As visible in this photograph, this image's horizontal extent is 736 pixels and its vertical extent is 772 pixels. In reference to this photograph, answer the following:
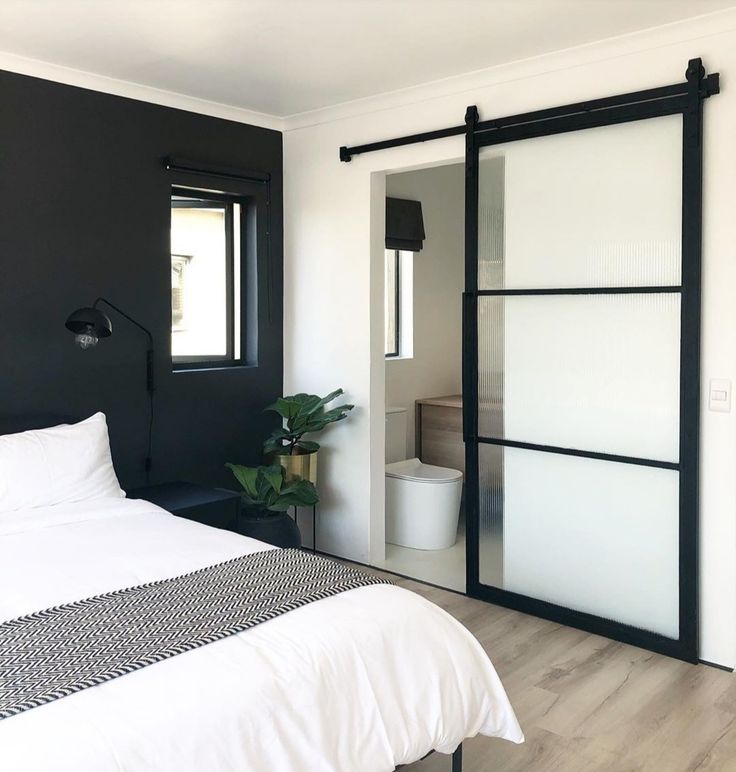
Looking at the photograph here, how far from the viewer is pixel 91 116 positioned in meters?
3.89

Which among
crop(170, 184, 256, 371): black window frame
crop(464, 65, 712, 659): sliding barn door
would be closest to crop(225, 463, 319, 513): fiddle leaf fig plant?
crop(170, 184, 256, 371): black window frame

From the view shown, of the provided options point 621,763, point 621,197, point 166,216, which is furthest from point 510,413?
point 166,216

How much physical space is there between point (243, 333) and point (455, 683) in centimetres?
292

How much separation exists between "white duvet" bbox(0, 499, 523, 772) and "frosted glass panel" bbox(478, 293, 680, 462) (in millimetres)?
1431

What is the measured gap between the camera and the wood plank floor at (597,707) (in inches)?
102

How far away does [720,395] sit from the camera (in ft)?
10.5

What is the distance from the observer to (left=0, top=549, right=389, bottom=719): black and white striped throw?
5.87 feet

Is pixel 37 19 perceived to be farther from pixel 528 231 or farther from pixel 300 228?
pixel 528 231

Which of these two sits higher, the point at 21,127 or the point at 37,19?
the point at 37,19

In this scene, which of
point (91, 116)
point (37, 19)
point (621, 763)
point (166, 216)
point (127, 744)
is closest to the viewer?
point (127, 744)

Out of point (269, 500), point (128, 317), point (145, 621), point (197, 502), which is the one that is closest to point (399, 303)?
point (269, 500)

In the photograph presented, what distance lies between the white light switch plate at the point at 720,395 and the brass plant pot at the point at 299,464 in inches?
82.6

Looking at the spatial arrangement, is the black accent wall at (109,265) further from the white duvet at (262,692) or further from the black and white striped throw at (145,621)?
the black and white striped throw at (145,621)

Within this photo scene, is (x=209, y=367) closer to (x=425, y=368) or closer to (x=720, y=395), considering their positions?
(x=425, y=368)
